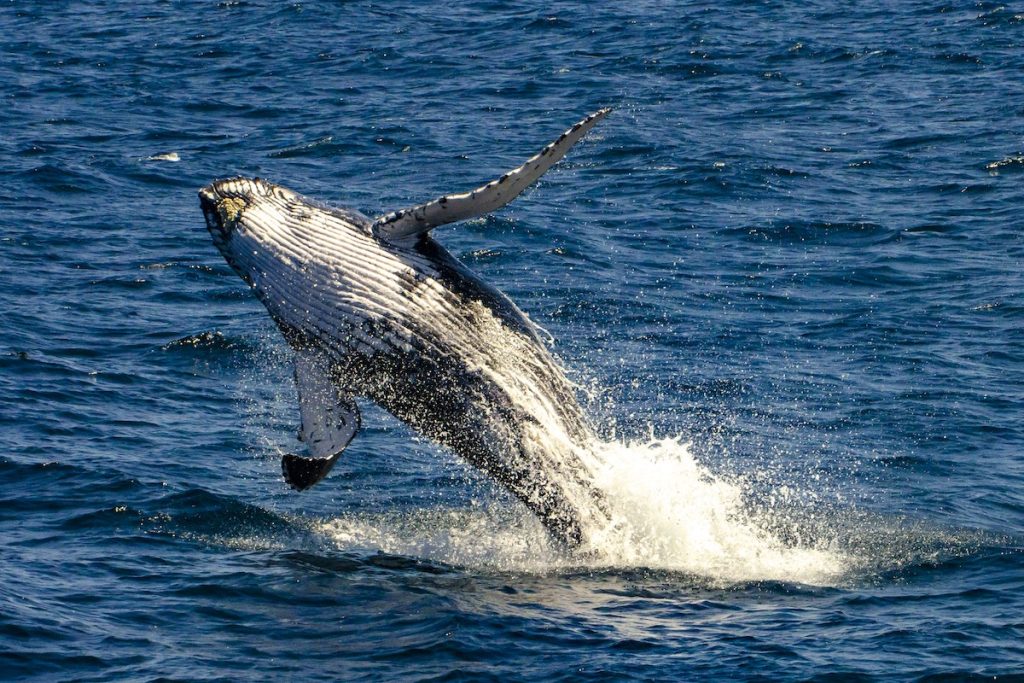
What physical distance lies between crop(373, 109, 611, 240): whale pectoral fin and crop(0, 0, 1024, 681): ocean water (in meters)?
3.82

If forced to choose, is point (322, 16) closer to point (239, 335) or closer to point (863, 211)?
point (863, 211)

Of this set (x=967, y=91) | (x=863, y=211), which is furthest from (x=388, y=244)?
(x=967, y=91)


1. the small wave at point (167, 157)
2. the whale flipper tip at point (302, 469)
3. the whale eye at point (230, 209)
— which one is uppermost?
the small wave at point (167, 157)

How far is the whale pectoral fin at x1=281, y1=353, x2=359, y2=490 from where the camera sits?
18328 millimetres

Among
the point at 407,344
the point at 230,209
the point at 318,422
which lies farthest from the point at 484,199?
the point at 230,209

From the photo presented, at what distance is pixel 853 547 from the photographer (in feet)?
66.5

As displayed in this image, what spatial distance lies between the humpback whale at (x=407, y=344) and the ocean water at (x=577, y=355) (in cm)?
114

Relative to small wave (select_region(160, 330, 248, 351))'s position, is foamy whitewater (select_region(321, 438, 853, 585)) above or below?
below

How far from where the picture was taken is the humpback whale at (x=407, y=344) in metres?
18.8

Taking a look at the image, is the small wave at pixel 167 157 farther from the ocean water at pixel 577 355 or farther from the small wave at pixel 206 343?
the small wave at pixel 206 343

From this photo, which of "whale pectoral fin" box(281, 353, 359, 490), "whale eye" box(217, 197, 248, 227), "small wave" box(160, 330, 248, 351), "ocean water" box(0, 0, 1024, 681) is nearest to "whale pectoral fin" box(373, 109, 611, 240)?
"whale eye" box(217, 197, 248, 227)

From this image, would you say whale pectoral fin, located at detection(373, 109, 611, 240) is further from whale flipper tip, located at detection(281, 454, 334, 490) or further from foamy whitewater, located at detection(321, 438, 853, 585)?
foamy whitewater, located at detection(321, 438, 853, 585)

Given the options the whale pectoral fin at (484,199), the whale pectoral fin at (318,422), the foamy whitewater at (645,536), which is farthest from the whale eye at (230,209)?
the foamy whitewater at (645,536)

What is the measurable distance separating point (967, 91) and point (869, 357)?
20731 millimetres
